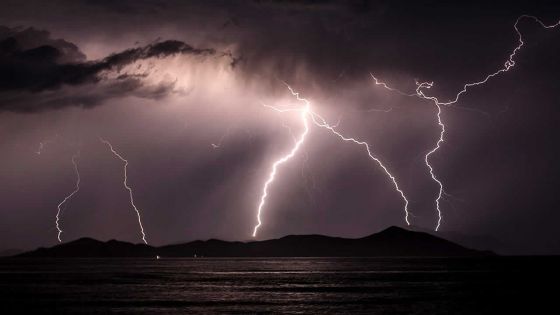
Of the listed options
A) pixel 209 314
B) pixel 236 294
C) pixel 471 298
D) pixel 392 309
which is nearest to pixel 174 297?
pixel 236 294

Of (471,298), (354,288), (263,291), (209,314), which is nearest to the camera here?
(209,314)

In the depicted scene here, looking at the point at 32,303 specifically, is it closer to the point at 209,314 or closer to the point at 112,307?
the point at 112,307

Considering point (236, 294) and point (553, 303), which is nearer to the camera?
point (553, 303)

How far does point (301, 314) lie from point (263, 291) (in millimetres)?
23805

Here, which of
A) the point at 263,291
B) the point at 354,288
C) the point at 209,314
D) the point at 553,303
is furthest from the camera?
the point at 354,288

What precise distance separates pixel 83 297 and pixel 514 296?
36.1m

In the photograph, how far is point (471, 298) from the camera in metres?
61.6

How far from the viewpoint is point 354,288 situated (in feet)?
253

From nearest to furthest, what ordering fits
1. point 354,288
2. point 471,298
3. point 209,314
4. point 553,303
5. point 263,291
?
point 209,314 < point 553,303 < point 471,298 < point 263,291 < point 354,288

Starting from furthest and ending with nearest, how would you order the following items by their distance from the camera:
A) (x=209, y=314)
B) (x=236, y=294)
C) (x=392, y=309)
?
(x=236, y=294), (x=392, y=309), (x=209, y=314)

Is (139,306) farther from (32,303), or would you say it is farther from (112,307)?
(32,303)

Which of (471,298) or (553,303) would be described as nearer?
(553,303)

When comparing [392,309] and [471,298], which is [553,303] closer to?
[471,298]

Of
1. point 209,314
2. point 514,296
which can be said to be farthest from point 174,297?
point 514,296
